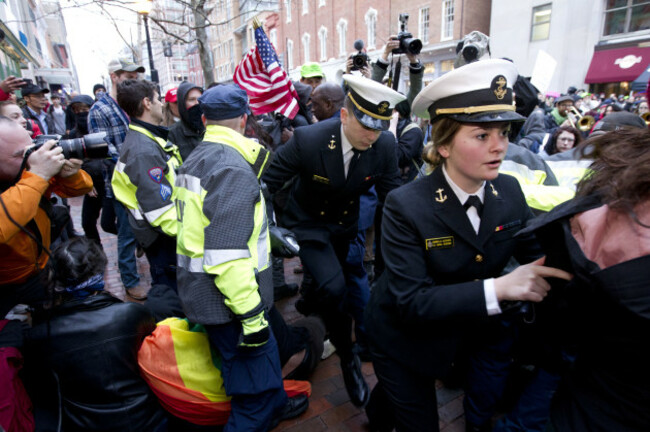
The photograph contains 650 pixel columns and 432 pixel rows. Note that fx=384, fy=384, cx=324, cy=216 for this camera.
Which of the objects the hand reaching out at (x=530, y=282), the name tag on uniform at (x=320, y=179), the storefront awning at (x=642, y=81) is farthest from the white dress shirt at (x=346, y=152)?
the storefront awning at (x=642, y=81)

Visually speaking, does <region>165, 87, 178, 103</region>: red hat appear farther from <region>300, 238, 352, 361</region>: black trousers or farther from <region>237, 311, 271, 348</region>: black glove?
<region>237, 311, 271, 348</region>: black glove

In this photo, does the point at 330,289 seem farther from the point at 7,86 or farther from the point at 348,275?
the point at 7,86

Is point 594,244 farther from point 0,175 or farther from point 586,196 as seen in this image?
point 0,175

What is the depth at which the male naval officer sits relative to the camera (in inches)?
111

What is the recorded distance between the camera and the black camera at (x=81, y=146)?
2436 millimetres

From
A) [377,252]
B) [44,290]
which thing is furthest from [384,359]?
[377,252]

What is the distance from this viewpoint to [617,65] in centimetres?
1817

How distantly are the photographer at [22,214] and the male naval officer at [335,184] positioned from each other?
1.44 m

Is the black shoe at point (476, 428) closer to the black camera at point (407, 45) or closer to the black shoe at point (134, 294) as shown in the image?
the black camera at point (407, 45)

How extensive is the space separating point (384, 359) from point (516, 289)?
2.68ft

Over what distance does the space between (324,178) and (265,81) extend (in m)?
2.67

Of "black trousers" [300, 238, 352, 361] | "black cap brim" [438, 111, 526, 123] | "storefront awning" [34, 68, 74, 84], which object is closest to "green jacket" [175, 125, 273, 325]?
"black trousers" [300, 238, 352, 361]

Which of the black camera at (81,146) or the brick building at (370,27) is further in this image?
the brick building at (370,27)

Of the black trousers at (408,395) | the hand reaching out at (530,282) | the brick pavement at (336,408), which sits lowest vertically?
the brick pavement at (336,408)
